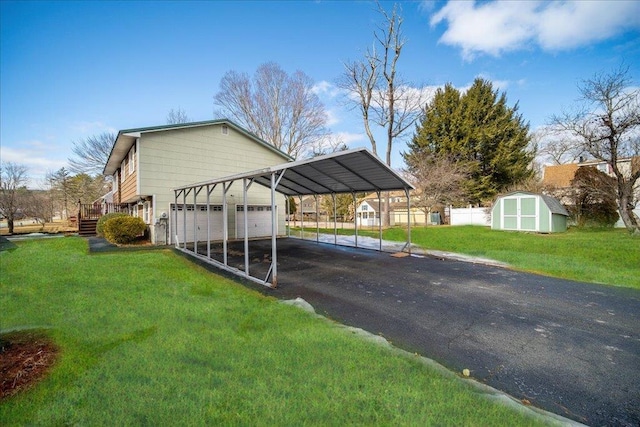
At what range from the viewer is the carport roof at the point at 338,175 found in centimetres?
769

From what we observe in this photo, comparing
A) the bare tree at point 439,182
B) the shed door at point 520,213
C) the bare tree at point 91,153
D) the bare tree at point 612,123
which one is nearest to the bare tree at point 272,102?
the bare tree at point 439,182

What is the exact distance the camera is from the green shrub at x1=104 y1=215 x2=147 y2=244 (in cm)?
1180

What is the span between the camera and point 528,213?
17.0m

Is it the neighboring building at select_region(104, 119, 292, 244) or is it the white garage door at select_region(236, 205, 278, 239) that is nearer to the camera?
the neighboring building at select_region(104, 119, 292, 244)

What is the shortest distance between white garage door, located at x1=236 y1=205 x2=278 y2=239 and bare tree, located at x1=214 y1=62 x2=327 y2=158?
1154 centimetres

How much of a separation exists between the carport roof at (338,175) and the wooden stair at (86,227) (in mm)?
10963

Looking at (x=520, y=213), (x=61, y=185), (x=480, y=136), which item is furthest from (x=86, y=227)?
(x=480, y=136)

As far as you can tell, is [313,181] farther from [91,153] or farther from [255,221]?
[91,153]

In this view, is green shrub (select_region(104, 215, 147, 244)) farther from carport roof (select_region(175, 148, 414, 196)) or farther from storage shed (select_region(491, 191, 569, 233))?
storage shed (select_region(491, 191, 569, 233))

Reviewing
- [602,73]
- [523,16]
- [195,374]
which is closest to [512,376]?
[195,374]

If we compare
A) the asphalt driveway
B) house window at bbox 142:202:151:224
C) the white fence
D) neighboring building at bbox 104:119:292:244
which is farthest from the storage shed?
house window at bbox 142:202:151:224

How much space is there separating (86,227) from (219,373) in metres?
19.7

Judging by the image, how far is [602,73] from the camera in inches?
537

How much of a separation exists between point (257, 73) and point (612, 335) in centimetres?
2764
